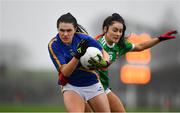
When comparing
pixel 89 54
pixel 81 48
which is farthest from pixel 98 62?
pixel 81 48

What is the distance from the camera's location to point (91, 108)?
32.2 ft

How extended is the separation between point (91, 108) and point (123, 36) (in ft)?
4.65

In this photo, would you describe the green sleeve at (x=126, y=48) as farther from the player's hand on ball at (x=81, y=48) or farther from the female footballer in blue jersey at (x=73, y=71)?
the player's hand on ball at (x=81, y=48)

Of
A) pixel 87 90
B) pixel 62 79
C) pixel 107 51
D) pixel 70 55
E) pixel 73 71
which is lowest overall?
pixel 87 90

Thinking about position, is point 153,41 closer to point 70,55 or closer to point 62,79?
point 70,55

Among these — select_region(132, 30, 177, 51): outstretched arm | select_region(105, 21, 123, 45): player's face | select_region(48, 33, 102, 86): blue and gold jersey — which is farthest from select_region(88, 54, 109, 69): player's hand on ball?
select_region(132, 30, 177, 51): outstretched arm

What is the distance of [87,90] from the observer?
31.1 feet

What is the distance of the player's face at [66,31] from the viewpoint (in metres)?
9.15

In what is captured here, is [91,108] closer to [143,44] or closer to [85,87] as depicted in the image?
[85,87]

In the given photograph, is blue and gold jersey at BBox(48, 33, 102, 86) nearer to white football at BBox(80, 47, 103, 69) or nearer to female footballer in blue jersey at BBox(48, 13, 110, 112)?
female footballer in blue jersey at BBox(48, 13, 110, 112)

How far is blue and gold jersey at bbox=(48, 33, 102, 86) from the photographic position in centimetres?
924

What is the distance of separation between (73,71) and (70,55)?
0.79 ft

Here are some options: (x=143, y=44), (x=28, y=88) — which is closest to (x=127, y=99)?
(x=28, y=88)

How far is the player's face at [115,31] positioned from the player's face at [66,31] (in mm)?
1001
